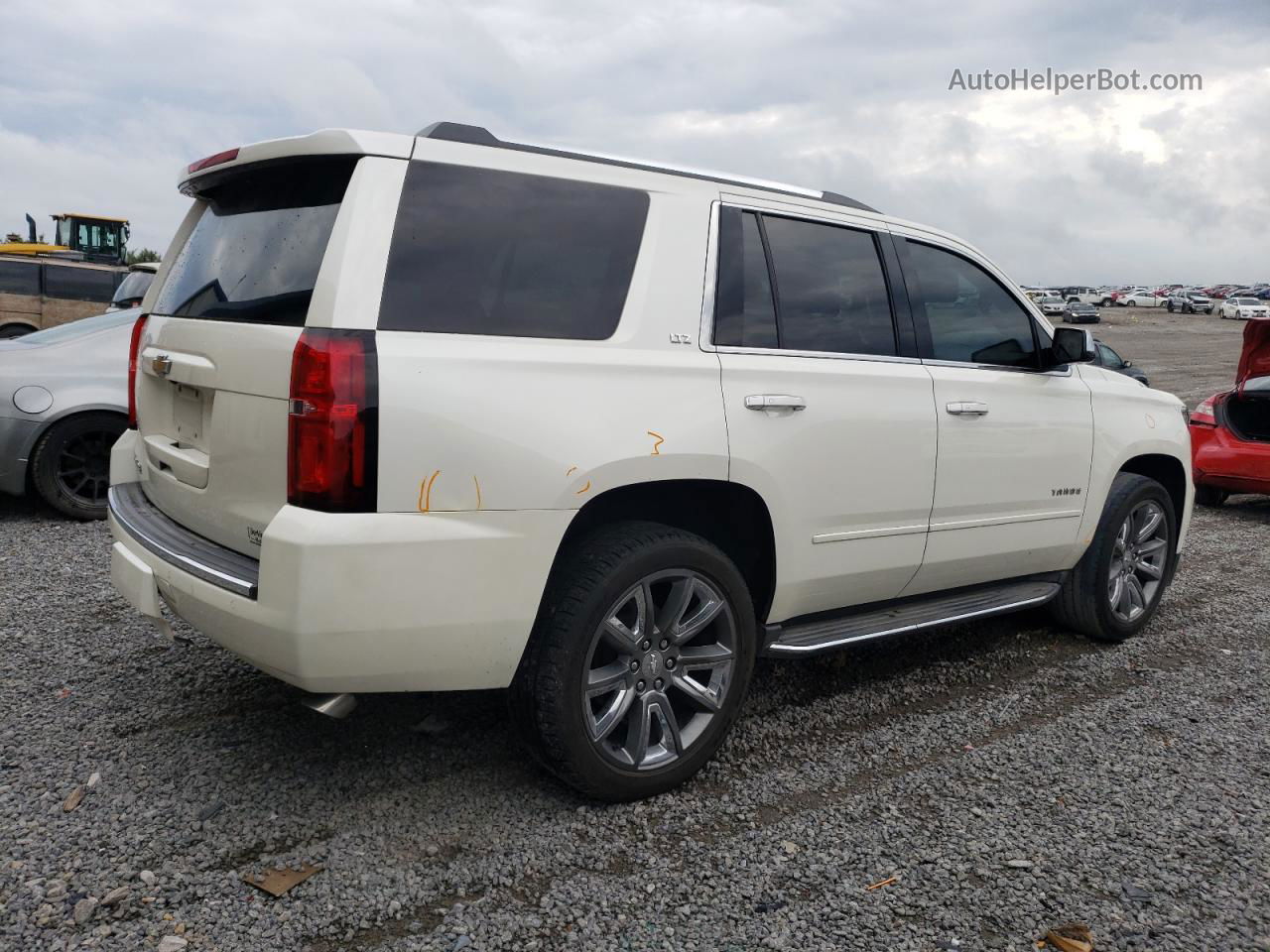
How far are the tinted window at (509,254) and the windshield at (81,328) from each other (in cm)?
526

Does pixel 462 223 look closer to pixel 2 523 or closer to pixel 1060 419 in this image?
pixel 1060 419

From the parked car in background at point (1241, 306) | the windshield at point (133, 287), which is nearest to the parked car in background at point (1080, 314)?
the parked car in background at point (1241, 306)

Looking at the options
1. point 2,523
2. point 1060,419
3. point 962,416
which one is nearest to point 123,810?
point 962,416

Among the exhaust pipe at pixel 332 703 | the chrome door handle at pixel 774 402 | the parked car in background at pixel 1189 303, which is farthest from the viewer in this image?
the parked car in background at pixel 1189 303

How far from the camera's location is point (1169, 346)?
39281mm

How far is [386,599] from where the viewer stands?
8.70 ft

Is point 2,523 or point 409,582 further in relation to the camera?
point 2,523

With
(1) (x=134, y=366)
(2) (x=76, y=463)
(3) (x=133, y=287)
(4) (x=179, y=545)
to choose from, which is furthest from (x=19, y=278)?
(4) (x=179, y=545)

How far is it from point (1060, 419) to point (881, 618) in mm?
1320

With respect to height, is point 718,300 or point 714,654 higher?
point 718,300

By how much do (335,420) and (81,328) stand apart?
5.79 m

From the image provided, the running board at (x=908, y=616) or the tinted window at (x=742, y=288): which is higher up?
the tinted window at (x=742, y=288)

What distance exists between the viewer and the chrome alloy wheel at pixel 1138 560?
5.03m

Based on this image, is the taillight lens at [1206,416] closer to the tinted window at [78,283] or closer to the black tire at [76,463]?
the black tire at [76,463]
